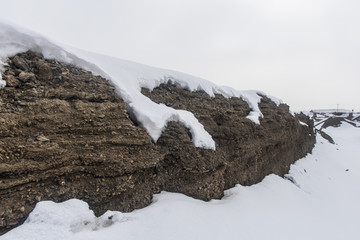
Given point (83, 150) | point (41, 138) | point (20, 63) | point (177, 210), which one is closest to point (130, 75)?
point (20, 63)

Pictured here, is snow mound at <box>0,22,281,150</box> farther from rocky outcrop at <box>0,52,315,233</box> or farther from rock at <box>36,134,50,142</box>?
rock at <box>36,134,50,142</box>

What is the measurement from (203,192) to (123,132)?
2275mm

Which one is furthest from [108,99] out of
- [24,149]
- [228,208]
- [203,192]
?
[228,208]

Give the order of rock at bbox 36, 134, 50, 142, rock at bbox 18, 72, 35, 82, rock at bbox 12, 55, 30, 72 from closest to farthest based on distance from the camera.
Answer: rock at bbox 36, 134, 50, 142 < rock at bbox 18, 72, 35, 82 < rock at bbox 12, 55, 30, 72

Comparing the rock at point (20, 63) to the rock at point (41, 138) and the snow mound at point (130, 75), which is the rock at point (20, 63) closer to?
the snow mound at point (130, 75)

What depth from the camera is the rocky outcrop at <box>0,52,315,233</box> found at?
254 centimetres

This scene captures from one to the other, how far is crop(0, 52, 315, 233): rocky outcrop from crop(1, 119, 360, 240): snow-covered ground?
0.24 meters

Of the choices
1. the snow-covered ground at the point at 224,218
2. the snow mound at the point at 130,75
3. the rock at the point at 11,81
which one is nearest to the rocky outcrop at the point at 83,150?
the rock at the point at 11,81

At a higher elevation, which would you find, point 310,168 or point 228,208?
point 228,208

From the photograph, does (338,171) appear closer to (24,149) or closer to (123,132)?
(123,132)

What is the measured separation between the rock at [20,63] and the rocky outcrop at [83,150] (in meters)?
0.01

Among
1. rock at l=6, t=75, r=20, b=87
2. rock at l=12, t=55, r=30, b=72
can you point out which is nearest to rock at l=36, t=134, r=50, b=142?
rock at l=6, t=75, r=20, b=87

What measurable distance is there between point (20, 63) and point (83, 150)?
1574 millimetres

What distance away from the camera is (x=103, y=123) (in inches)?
133
